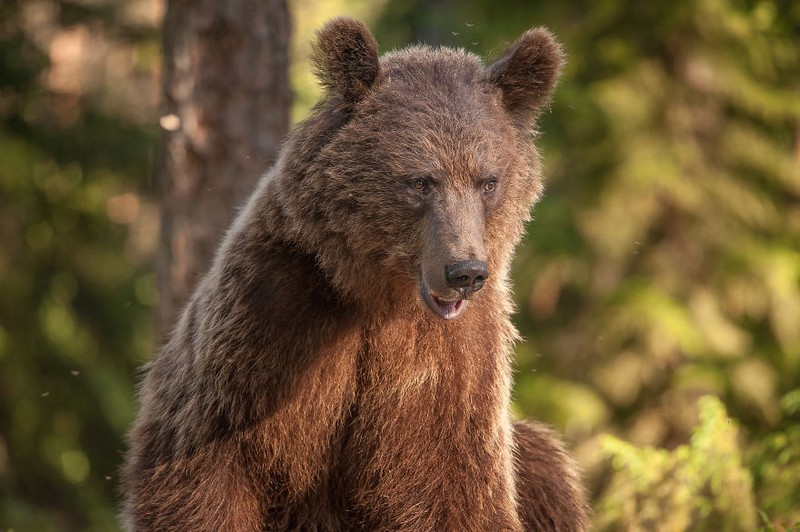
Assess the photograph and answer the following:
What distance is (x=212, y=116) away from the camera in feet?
26.3

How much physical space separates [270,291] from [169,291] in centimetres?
335

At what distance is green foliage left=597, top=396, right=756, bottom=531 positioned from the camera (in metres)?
6.94

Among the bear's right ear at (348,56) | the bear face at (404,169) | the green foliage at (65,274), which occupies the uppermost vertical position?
the bear's right ear at (348,56)

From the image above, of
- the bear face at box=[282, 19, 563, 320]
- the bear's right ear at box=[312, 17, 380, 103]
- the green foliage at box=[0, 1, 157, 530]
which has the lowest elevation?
the green foliage at box=[0, 1, 157, 530]

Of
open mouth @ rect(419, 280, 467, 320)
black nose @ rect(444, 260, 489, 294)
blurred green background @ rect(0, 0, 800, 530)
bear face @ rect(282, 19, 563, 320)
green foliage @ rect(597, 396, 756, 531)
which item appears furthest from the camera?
blurred green background @ rect(0, 0, 800, 530)

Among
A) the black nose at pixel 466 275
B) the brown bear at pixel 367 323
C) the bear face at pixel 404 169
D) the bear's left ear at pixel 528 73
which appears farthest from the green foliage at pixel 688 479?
the black nose at pixel 466 275

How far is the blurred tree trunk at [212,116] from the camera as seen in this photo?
7.92 meters

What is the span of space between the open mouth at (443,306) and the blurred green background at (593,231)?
8205 mm

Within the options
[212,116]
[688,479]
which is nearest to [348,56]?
[212,116]

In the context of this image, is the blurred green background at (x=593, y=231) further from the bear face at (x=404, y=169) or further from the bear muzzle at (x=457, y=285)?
the bear muzzle at (x=457, y=285)

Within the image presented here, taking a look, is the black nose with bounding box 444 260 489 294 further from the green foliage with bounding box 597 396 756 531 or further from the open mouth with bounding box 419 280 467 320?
the green foliage with bounding box 597 396 756 531

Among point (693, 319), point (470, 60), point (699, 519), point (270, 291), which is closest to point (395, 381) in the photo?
point (270, 291)

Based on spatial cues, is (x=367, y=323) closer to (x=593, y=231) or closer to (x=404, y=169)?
(x=404, y=169)

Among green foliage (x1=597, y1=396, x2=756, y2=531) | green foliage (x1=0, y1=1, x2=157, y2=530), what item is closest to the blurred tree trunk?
green foliage (x1=597, y1=396, x2=756, y2=531)
